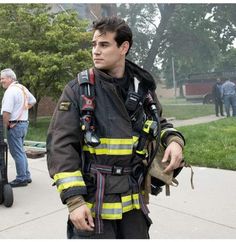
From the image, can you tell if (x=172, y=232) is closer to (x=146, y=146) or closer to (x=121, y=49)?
(x=146, y=146)

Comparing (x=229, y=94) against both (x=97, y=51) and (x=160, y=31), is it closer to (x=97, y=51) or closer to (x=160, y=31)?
(x=97, y=51)

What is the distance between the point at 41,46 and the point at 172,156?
1085 centimetres

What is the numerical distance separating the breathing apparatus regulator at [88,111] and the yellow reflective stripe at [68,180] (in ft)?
0.60

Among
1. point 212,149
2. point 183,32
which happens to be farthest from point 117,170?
point 183,32

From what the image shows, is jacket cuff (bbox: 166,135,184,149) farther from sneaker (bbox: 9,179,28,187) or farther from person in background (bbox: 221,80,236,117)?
person in background (bbox: 221,80,236,117)

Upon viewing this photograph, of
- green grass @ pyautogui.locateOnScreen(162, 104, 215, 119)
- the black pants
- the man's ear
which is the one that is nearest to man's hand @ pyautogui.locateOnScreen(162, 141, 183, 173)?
the black pants

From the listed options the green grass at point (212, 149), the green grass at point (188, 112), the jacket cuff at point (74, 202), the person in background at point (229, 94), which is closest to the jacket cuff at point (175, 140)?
the jacket cuff at point (74, 202)

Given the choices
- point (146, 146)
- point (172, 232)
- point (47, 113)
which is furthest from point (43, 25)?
point (146, 146)

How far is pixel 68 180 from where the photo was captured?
6.13ft

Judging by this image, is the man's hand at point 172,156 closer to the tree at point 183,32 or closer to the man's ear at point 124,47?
the man's ear at point 124,47

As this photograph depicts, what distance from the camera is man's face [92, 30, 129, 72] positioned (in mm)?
2002

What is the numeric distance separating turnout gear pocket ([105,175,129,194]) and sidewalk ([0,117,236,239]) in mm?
1620

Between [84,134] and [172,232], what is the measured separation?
1980 millimetres

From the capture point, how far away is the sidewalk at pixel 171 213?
11.6 ft
